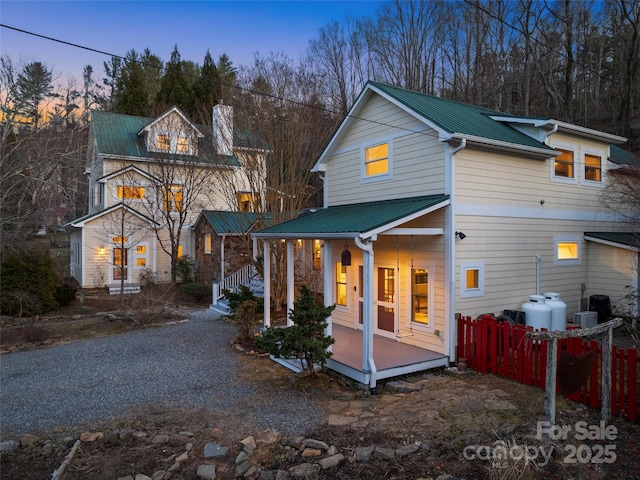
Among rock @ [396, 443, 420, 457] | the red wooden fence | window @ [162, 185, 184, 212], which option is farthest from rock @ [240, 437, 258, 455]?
window @ [162, 185, 184, 212]

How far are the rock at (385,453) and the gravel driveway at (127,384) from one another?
4.15 feet

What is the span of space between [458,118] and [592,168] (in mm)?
5217

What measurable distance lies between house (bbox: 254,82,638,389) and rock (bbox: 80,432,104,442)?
4.15 m

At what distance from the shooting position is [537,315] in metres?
9.03

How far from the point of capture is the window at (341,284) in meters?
11.4

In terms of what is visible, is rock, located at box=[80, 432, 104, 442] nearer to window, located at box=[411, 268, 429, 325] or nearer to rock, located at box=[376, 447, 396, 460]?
rock, located at box=[376, 447, 396, 460]

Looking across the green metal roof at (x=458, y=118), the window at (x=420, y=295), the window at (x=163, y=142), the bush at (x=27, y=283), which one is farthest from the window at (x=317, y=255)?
the bush at (x=27, y=283)

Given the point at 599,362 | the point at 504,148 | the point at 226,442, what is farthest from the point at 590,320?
the point at 226,442

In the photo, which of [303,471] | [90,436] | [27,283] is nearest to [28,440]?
[90,436]

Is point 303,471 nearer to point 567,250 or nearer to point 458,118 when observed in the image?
point 458,118

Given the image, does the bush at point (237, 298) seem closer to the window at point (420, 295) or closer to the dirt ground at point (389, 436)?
the dirt ground at point (389, 436)

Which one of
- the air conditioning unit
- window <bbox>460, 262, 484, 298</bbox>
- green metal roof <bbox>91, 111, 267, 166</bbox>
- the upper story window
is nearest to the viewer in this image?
window <bbox>460, 262, 484, 298</bbox>

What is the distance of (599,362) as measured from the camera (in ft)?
21.6

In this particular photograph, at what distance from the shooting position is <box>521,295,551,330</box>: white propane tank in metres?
9.02
